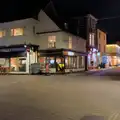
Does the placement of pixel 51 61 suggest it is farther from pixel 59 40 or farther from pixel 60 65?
pixel 59 40

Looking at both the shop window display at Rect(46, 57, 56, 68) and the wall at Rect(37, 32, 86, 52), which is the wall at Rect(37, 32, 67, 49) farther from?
the shop window display at Rect(46, 57, 56, 68)

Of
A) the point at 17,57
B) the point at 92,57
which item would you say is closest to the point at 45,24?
the point at 17,57

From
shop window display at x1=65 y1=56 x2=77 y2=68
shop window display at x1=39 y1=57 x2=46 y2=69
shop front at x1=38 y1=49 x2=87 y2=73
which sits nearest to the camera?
shop front at x1=38 y1=49 x2=87 y2=73

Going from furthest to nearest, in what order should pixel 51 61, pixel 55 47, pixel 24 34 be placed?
pixel 24 34 → pixel 51 61 → pixel 55 47

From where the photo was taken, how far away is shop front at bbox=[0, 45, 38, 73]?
3931cm

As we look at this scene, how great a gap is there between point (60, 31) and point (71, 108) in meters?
30.3

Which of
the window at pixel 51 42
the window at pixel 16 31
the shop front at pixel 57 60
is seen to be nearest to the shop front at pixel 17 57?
the shop front at pixel 57 60

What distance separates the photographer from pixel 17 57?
4047 cm

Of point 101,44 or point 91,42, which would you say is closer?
point 91,42

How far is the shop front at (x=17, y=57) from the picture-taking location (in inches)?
1548

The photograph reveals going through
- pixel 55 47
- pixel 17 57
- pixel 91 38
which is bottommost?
pixel 17 57

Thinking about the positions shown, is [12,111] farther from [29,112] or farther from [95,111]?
[95,111]

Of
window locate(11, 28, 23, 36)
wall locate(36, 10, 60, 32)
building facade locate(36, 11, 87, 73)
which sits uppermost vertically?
wall locate(36, 10, 60, 32)

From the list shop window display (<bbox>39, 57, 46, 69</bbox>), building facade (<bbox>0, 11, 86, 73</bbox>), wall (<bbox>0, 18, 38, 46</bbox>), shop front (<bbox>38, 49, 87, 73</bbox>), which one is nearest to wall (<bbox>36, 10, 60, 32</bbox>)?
building facade (<bbox>0, 11, 86, 73</bbox>)
